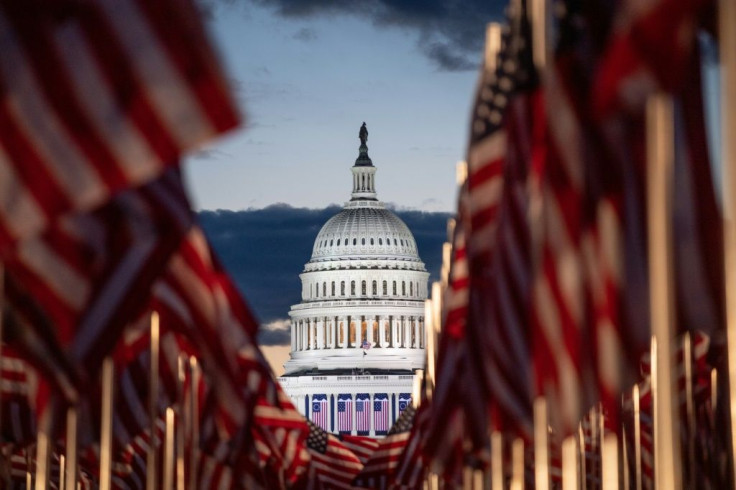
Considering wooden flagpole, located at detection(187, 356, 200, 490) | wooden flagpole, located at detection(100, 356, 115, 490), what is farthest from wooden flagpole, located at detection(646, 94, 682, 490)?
wooden flagpole, located at detection(187, 356, 200, 490)

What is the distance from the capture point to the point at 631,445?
46188 mm

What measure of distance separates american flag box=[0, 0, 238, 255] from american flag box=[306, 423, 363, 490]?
4561 cm

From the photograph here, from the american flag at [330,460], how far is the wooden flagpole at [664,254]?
142ft

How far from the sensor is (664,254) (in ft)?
45.8

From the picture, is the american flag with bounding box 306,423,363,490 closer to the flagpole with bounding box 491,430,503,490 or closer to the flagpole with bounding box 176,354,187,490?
the flagpole with bounding box 176,354,187,490

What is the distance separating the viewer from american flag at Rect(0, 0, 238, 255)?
11.3m

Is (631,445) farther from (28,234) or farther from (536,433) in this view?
(28,234)

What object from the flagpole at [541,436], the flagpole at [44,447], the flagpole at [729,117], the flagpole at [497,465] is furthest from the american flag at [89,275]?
the flagpole at [497,465]

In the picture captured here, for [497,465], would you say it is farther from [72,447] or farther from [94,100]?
[94,100]

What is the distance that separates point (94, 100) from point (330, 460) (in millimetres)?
48371

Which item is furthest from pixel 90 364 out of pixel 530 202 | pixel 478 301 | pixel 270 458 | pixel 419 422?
pixel 270 458

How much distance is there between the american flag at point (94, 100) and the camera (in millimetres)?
11318

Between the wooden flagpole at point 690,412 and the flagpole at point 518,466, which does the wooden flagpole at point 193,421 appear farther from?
the flagpole at point 518,466

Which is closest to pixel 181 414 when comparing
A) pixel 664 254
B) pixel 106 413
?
pixel 106 413
